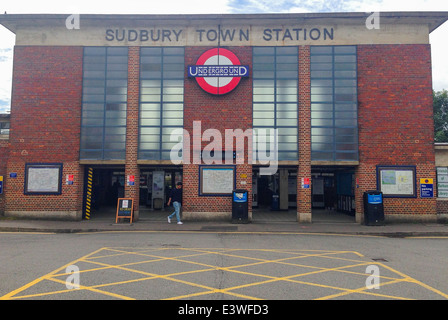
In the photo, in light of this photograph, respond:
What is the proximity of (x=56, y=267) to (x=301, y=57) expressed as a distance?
43.2 feet

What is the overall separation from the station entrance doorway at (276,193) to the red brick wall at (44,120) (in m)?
9.91

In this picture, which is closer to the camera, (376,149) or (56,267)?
(56,267)

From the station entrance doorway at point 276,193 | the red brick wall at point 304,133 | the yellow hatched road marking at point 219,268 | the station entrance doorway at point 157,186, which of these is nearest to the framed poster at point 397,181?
the red brick wall at point 304,133

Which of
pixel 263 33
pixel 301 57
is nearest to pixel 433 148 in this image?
pixel 301 57

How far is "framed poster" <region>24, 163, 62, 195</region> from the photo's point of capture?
1505 centimetres

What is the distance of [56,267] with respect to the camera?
23.0 feet

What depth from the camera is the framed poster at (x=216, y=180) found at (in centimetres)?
Result: 1505

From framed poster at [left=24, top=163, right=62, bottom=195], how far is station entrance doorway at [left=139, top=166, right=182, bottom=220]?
6.23 meters
